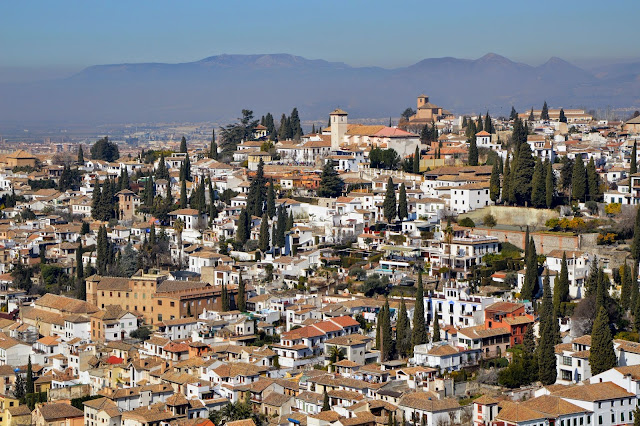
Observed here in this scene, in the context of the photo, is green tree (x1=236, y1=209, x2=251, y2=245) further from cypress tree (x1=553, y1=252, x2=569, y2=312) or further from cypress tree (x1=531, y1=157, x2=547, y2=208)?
cypress tree (x1=553, y1=252, x2=569, y2=312)

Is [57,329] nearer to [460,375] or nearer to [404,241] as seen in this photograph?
[404,241]

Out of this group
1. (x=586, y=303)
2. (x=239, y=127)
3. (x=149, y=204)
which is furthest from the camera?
(x=239, y=127)

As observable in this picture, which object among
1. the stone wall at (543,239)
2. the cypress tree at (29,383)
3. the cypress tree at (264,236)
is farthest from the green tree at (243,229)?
the cypress tree at (29,383)

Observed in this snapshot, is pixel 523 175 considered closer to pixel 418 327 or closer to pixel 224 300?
pixel 418 327

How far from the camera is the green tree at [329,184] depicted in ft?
179

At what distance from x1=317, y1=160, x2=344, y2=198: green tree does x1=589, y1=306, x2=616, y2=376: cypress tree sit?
22.9 m

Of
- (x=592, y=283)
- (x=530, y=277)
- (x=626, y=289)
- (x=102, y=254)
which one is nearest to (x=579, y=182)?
(x=530, y=277)

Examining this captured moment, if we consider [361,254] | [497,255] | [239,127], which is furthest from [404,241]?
[239,127]

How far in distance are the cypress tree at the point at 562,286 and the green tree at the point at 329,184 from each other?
1795 centimetres

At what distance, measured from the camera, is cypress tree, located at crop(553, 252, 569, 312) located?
3757cm

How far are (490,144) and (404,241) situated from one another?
47.8 ft

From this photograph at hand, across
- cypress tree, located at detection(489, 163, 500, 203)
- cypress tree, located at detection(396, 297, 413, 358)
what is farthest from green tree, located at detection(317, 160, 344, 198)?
cypress tree, located at detection(396, 297, 413, 358)

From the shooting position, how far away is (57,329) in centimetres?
4503

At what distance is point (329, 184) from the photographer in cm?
5475
